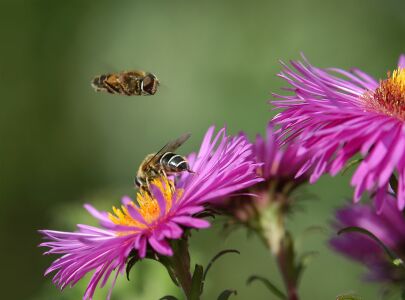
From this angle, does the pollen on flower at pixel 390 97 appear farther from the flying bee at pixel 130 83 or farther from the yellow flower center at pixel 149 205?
the flying bee at pixel 130 83

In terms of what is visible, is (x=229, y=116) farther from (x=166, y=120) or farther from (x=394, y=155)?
(x=394, y=155)

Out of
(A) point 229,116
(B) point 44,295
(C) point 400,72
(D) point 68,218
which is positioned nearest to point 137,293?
(B) point 44,295

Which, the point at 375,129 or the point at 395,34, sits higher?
the point at 395,34

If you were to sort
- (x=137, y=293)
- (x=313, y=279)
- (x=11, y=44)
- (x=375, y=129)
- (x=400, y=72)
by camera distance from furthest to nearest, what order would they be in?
(x=11, y=44) → (x=313, y=279) → (x=137, y=293) → (x=400, y=72) → (x=375, y=129)

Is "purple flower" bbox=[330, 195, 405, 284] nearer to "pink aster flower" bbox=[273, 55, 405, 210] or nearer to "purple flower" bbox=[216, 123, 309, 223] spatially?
"purple flower" bbox=[216, 123, 309, 223]

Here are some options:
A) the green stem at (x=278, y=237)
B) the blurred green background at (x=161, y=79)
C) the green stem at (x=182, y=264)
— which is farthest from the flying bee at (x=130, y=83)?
the blurred green background at (x=161, y=79)

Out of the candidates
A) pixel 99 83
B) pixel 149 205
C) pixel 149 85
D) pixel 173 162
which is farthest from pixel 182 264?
pixel 99 83

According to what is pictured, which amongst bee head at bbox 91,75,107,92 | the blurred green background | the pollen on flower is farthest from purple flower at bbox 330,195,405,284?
the blurred green background
